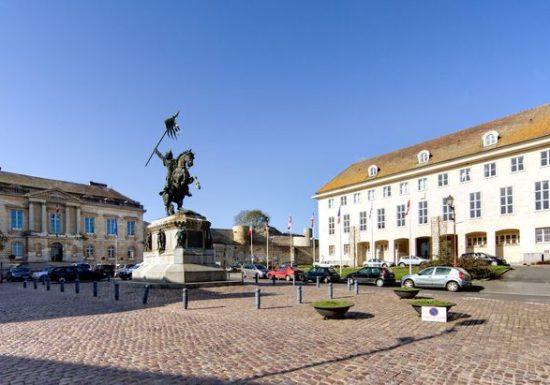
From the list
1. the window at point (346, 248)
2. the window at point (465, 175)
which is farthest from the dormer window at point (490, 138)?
the window at point (346, 248)

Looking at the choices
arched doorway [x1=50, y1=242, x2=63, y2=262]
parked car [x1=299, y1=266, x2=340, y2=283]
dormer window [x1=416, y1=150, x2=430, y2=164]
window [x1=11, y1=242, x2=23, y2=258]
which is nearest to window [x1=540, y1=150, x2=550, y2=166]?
dormer window [x1=416, y1=150, x2=430, y2=164]

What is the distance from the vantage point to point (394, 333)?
9.86m

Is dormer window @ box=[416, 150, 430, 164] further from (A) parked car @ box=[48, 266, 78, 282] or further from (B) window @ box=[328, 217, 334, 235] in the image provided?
(A) parked car @ box=[48, 266, 78, 282]

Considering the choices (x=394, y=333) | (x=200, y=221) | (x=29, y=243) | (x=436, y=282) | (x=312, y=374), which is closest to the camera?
(x=312, y=374)

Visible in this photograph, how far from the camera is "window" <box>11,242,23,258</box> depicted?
5303 cm

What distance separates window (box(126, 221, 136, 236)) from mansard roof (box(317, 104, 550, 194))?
104ft

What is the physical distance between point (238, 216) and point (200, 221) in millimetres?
76026

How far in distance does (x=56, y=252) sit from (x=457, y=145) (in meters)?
55.9

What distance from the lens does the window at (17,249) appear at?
Answer: 174ft

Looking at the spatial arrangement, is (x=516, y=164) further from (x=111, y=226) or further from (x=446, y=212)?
(x=111, y=226)

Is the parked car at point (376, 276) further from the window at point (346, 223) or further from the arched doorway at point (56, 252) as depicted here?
the arched doorway at point (56, 252)

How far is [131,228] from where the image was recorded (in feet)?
221

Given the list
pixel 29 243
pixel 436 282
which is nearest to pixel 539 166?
pixel 436 282

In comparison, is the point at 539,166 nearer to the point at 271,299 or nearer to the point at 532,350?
the point at 271,299
